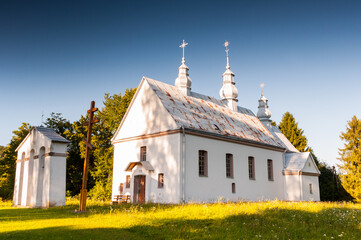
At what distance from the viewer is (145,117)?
22109 millimetres

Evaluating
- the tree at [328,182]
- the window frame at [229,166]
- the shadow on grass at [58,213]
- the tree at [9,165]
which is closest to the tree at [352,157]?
the tree at [328,182]

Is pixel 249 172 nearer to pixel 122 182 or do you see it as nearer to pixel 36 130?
pixel 122 182

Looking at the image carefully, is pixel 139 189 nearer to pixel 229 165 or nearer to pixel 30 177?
pixel 229 165

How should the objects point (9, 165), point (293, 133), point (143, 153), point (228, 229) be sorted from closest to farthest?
1. point (228, 229)
2. point (143, 153)
3. point (9, 165)
4. point (293, 133)

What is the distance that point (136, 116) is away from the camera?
22.9 meters

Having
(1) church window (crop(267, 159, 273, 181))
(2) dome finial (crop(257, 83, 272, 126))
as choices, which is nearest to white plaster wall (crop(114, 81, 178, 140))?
(1) church window (crop(267, 159, 273, 181))

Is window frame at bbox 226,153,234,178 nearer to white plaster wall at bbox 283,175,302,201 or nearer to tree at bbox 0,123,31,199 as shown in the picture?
white plaster wall at bbox 283,175,302,201

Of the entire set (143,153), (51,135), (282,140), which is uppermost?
(282,140)

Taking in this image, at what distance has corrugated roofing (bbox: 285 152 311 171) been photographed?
89.0 ft

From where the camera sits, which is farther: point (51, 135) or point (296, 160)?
point (296, 160)

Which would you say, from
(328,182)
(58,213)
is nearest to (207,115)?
(58,213)

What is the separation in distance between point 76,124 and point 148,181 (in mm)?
17657

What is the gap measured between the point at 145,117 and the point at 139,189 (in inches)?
191

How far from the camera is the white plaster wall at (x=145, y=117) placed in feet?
67.7
